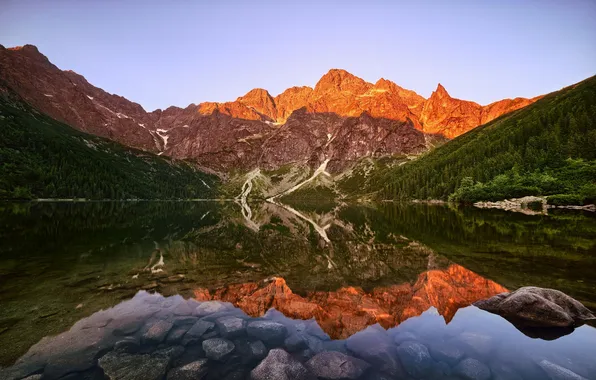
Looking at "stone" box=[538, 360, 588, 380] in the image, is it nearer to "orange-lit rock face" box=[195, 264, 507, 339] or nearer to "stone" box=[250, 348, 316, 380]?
"orange-lit rock face" box=[195, 264, 507, 339]

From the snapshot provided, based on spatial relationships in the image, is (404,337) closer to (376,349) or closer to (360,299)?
(376,349)

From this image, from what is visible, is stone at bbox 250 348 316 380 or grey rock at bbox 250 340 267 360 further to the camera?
grey rock at bbox 250 340 267 360

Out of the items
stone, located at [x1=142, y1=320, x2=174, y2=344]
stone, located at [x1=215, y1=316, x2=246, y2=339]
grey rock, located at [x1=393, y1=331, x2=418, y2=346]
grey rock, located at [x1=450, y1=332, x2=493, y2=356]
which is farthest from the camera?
stone, located at [x1=215, y1=316, x2=246, y2=339]

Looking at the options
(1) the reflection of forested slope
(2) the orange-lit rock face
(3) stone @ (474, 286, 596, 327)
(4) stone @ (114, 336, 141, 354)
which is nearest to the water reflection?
(4) stone @ (114, 336, 141, 354)

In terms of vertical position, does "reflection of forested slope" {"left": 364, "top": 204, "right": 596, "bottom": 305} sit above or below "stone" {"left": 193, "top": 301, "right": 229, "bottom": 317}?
below

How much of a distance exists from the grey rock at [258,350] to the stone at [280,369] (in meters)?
0.57

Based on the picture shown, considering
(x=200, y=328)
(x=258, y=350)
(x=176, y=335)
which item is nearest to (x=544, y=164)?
(x=258, y=350)

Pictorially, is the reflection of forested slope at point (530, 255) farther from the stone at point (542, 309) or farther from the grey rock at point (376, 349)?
the grey rock at point (376, 349)

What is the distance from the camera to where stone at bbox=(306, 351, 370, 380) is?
34.2ft

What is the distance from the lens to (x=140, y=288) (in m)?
20.9

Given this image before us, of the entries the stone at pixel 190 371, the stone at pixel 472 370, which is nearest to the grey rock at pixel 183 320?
the stone at pixel 190 371

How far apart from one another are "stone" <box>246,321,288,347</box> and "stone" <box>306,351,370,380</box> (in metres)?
2.34

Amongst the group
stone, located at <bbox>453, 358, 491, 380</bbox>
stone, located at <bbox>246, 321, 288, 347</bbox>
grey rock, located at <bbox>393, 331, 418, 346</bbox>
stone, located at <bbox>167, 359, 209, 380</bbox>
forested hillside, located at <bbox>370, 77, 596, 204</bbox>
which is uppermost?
forested hillside, located at <bbox>370, 77, 596, 204</bbox>

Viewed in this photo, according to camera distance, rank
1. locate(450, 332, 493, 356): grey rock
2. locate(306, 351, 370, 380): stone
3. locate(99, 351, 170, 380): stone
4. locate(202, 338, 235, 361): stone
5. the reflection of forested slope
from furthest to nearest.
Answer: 1. the reflection of forested slope
2. locate(450, 332, 493, 356): grey rock
3. locate(202, 338, 235, 361): stone
4. locate(306, 351, 370, 380): stone
5. locate(99, 351, 170, 380): stone
